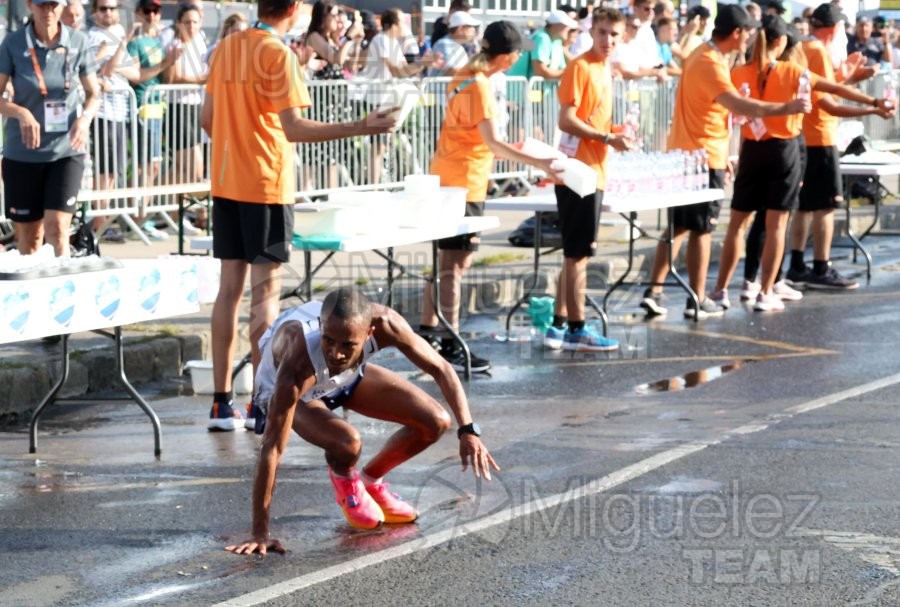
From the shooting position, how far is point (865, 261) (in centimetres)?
1539

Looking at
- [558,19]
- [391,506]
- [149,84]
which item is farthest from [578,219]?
[558,19]

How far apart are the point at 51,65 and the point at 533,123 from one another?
8.29 m

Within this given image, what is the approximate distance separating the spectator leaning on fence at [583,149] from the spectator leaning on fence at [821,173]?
3.12 metres

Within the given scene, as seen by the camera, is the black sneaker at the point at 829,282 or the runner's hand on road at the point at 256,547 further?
the black sneaker at the point at 829,282

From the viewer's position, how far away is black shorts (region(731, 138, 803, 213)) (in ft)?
40.2

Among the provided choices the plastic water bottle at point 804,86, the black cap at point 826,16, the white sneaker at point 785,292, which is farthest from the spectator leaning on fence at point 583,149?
the black cap at point 826,16

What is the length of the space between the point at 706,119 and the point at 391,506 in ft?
20.0

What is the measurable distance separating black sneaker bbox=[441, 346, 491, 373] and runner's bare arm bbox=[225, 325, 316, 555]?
12.5 feet

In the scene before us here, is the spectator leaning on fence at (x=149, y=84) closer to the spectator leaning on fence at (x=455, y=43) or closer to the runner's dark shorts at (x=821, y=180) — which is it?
the spectator leaning on fence at (x=455, y=43)

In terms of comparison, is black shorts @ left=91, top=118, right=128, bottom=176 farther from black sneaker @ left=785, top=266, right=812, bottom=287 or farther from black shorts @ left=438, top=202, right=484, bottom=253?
black sneaker @ left=785, top=266, right=812, bottom=287

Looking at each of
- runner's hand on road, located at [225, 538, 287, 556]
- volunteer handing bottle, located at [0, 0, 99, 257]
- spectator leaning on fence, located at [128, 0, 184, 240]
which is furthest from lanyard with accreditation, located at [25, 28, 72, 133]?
runner's hand on road, located at [225, 538, 287, 556]

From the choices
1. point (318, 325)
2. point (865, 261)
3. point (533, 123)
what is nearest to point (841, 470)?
point (318, 325)

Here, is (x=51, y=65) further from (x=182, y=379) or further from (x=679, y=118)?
(x=679, y=118)

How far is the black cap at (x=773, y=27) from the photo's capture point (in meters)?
12.0
